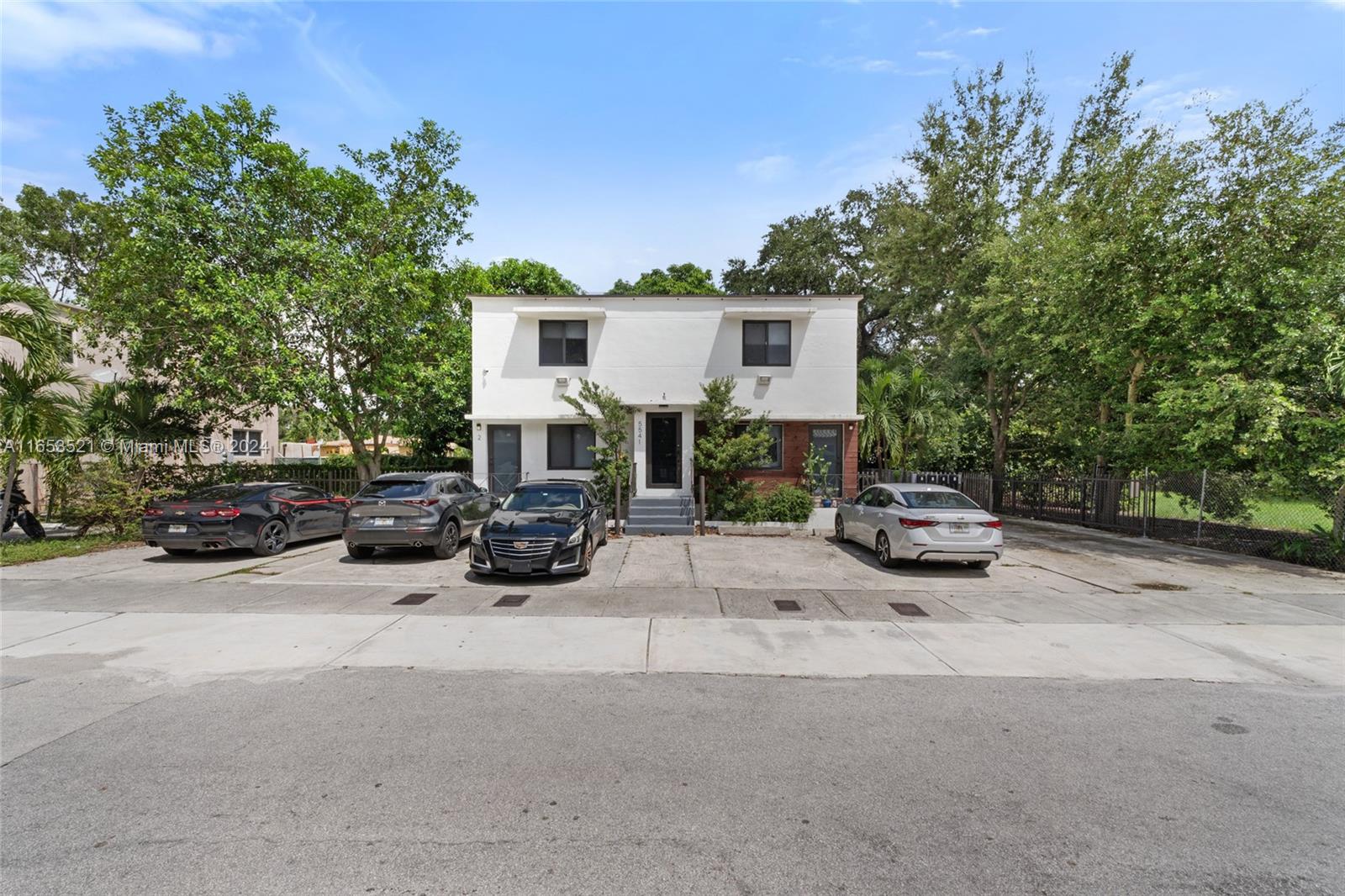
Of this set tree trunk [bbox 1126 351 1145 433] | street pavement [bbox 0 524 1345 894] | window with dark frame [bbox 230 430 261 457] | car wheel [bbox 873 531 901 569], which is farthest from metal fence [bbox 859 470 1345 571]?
window with dark frame [bbox 230 430 261 457]

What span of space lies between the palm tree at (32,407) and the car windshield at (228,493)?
10.3ft

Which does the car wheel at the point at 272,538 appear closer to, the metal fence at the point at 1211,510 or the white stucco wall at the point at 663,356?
the white stucco wall at the point at 663,356

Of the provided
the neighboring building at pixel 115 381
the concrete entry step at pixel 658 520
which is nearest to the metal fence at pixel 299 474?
the neighboring building at pixel 115 381

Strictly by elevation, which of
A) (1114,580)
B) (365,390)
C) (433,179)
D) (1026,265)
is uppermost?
(433,179)

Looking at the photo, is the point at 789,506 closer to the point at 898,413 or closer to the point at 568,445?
the point at 568,445

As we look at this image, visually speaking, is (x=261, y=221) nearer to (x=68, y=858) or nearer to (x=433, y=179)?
(x=433, y=179)

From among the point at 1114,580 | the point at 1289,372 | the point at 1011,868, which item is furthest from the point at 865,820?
the point at 1289,372

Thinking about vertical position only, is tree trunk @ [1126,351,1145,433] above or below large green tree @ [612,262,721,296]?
below

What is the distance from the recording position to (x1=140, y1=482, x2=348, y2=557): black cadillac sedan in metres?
10.9

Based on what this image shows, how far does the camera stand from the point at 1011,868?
2865mm

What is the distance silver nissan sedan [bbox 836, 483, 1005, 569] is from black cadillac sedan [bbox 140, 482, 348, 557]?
11.6 metres

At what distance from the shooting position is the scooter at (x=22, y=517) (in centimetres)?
1309

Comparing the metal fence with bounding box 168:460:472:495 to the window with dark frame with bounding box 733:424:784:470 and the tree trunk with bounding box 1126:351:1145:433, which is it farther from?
the tree trunk with bounding box 1126:351:1145:433

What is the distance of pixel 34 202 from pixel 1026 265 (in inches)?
1463
